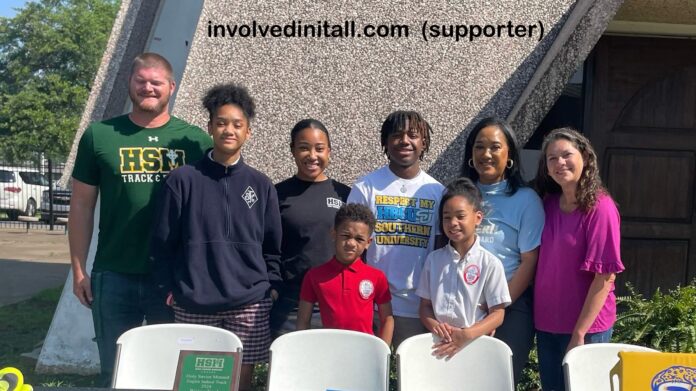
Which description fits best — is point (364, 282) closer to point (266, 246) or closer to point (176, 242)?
point (266, 246)

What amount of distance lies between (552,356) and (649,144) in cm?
302

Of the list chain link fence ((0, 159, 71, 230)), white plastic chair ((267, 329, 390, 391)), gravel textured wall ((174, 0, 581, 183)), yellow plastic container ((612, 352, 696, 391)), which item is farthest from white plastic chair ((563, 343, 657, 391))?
chain link fence ((0, 159, 71, 230))

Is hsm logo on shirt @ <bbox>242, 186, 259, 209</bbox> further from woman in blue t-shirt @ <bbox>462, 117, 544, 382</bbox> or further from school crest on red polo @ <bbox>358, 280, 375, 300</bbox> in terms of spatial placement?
woman in blue t-shirt @ <bbox>462, 117, 544, 382</bbox>

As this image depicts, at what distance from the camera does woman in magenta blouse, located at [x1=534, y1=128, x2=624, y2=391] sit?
2.89 m

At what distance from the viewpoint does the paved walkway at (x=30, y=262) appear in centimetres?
847

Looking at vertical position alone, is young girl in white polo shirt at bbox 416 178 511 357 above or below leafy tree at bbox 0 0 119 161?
below

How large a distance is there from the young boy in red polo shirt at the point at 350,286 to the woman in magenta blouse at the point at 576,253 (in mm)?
664

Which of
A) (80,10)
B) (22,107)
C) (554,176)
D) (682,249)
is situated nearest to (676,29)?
(682,249)

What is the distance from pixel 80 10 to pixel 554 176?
35.0 meters

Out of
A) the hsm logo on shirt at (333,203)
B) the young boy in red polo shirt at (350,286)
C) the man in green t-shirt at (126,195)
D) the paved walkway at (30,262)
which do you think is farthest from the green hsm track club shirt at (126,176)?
the paved walkway at (30,262)

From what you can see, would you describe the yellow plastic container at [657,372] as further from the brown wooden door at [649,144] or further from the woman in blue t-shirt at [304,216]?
the brown wooden door at [649,144]

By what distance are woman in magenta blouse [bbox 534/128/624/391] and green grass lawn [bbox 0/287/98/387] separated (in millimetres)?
3156

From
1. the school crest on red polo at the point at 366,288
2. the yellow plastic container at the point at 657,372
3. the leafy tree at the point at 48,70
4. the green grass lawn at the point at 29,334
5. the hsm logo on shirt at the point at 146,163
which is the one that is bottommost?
the green grass lawn at the point at 29,334

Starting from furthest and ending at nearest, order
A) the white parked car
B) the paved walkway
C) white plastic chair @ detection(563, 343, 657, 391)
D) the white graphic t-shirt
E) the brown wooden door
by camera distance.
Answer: the white parked car → the paved walkway → the brown wooden door → the white graphic t-shirt → white plastic chair @ detection(563, 343, 657, 391)
